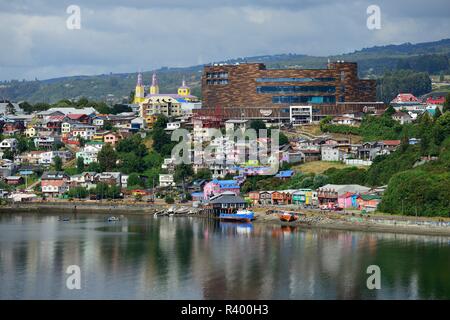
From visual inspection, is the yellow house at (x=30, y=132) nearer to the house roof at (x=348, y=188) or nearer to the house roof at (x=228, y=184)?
the house roof at (x=228, y=184)

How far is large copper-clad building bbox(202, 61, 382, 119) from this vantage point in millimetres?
48625

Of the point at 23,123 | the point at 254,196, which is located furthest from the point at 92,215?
the point at 23,123

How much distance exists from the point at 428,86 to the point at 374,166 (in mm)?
37636

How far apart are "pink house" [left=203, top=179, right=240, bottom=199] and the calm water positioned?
506cm

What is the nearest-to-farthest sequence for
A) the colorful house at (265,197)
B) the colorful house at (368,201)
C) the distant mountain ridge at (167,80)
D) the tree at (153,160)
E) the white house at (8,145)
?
the colorful house at (368,201)
the colorful house at (265,197)
the tree at (153,160)
the white house at (8,145)
the distant mountain ridge at (167,80)

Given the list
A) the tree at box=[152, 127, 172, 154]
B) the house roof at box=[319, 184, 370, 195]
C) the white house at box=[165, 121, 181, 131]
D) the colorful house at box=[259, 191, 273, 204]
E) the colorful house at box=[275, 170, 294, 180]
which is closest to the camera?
the house roof at box=[319, 184, 370, 195]

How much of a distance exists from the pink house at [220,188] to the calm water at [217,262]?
5059 mm

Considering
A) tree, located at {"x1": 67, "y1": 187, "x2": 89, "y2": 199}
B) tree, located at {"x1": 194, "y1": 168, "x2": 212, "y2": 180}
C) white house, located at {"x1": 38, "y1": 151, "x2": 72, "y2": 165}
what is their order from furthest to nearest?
white house, located at {"x1": 38, "y1": 151, "x2": 72, "y2": 165} < tree, located at {"x1": 67, "y1": 187, "x2": 89, "y2": 199} < tree, located at {"x1": 194, "y1": 168, "x2": 212, "y2": 180}

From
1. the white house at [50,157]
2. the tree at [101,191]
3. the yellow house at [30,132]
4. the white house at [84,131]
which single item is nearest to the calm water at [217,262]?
the tree at [101,191]

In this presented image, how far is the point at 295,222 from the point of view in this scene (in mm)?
34531

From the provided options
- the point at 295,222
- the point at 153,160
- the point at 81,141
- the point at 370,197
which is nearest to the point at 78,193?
the point at 153,160

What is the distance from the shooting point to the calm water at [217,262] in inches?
914

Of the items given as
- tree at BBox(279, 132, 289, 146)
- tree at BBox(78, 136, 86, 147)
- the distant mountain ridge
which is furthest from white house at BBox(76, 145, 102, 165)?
the distant mountain ridge

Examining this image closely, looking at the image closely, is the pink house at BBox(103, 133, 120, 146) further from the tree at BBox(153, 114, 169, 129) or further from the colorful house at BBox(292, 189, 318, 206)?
the colorful house at BBox(292, 189, 318, 206)
